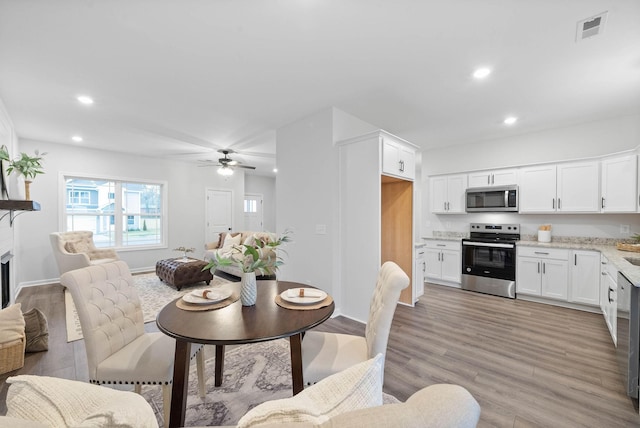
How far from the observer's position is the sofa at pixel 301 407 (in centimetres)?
44

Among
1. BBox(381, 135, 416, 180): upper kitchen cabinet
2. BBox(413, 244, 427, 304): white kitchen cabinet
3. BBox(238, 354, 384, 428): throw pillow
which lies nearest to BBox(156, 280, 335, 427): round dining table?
BBox(238, 354, 384, 428): throw pillow

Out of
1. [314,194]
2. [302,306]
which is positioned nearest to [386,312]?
[302,306]

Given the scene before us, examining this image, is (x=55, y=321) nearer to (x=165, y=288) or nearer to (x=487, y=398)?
(x=165, y=288)

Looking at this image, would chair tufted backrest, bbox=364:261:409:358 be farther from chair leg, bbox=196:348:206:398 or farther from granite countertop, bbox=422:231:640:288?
granite countertop, bbox=422:231:640:288

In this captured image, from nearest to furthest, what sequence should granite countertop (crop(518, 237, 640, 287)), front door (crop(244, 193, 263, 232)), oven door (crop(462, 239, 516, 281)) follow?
granite countertop (crop(518, 237, 640, 287)), oven door (crop(462, 239, 516, 281)), front door (crop(244, 193, 263, 232))

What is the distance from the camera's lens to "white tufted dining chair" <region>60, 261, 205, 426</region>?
4.87ft

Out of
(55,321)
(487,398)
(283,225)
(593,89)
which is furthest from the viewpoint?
(283,225)

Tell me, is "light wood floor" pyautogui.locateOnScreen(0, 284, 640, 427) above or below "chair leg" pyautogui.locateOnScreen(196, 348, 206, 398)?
below

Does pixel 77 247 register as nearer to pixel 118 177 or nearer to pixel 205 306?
pixel 118 177

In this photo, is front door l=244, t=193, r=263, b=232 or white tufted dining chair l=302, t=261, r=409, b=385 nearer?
white tufted dining chair l=302, t=261, r=409, b=385

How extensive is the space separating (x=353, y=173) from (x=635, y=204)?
350 centimetres

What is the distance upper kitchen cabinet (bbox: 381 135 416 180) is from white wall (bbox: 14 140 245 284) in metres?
5.42

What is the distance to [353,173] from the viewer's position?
3.45 m

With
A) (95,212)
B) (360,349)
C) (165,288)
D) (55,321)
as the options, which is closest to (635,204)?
(360,349)
